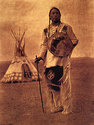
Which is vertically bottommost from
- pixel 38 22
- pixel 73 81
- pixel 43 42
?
pixel 73 81

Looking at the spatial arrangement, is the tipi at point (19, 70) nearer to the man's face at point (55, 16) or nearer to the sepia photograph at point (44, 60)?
the sepia photograph at point (44, 60)

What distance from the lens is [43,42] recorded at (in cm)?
571

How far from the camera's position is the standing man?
218 inches

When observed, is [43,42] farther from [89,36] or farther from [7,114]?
[7,114]

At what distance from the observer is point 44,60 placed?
568cm

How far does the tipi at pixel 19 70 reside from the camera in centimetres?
588

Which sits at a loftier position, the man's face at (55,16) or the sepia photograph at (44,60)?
the man's face at (55,16)

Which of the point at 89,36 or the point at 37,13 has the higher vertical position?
the point at 37,13

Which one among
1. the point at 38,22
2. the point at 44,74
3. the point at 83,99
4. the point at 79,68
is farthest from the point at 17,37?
the point at 83,99

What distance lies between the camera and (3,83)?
233 inches

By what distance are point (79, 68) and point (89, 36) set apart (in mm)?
670

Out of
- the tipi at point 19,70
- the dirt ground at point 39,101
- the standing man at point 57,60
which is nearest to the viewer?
the standing man at point 57,60

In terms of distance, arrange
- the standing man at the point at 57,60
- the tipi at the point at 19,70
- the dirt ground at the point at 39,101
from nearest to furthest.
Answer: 1. the standing man at the point at 57,60
2. the dirt ground at the point at 39,101
3. the tipi at the point at 19,70

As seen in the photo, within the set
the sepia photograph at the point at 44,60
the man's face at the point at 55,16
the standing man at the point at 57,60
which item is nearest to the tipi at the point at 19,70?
the sepia photograph at the point at 44,60
